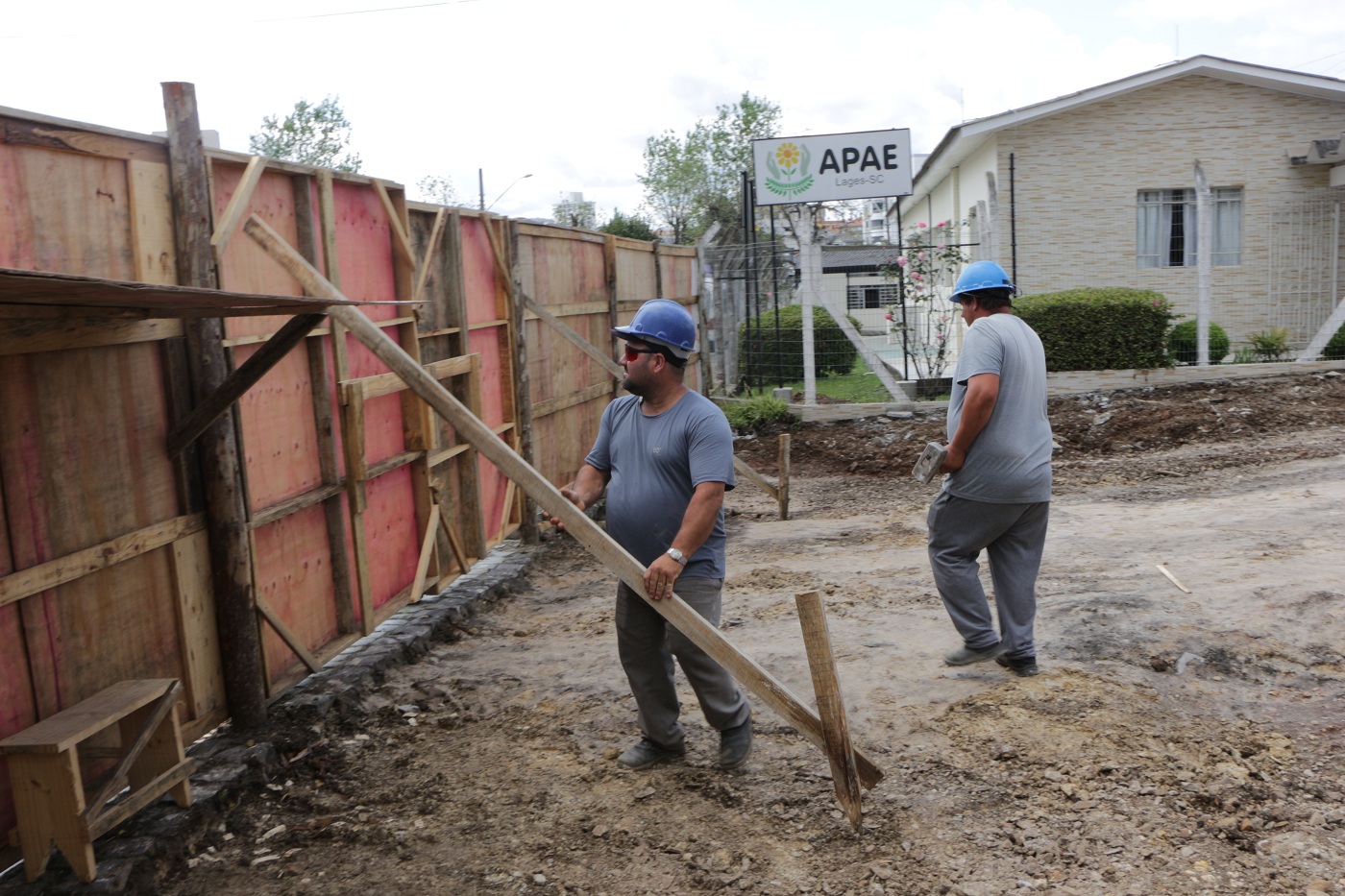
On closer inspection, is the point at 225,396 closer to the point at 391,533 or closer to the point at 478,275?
the point at 391,533

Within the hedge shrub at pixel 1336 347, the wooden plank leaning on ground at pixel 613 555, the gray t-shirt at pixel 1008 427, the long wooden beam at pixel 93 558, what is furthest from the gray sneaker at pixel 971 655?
the hedge shrub at pixel 1336 347

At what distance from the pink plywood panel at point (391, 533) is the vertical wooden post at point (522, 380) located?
1.60 m

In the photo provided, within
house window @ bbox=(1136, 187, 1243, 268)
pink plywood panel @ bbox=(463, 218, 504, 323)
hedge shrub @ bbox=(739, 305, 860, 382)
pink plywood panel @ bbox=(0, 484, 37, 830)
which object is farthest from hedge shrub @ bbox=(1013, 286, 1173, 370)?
pink plywood panel @ bbox=(0, 484, 37, 830)

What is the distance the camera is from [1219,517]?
27.0 ft

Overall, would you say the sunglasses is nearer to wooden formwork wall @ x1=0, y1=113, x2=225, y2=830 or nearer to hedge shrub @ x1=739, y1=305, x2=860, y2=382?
wooden formwork wall @ x1=0, y1=113, x2=225, y2=830

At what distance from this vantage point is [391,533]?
20.3 ft

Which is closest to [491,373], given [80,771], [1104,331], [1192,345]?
[80,771]

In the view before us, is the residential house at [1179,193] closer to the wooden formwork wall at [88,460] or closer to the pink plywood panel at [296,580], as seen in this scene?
the pink plywood panel at [296,580]

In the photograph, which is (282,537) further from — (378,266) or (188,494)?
(378,266)

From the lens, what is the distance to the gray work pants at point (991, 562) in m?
5.08

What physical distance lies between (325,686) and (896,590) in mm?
3499

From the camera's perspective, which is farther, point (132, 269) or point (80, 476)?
point (132, 269)

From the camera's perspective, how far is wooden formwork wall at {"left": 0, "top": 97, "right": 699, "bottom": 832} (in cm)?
342

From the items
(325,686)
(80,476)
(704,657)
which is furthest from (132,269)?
(704,657)
